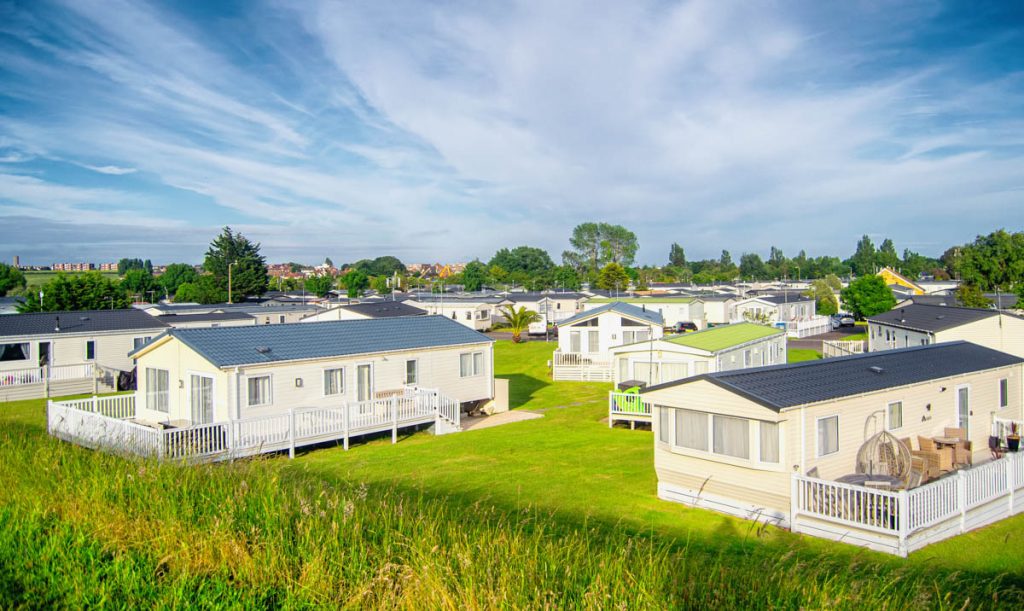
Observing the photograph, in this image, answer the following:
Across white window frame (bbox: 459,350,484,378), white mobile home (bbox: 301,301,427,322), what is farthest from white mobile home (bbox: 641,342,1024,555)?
white mobile home (bbox: 301,301,427,322)

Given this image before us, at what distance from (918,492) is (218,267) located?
287 ft

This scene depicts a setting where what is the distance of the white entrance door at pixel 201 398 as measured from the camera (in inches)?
727

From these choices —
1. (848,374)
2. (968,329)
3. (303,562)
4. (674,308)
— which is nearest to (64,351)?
(303,562)

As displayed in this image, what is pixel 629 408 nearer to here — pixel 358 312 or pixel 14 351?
pixel 358 312

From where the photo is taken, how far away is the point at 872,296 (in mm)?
52781

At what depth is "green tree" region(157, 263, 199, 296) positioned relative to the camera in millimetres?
Answer: 116988

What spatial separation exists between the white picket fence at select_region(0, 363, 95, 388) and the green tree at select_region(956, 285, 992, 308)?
51.9 m

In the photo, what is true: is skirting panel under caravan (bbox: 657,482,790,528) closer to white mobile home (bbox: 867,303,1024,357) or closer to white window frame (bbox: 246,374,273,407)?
white window frame (bbox: 246,374,273,407)

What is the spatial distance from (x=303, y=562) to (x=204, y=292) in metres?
81.5

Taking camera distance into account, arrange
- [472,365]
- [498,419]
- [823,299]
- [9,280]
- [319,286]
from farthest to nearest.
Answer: [319,286], [9,280], [823,299], [472,365], [498,419]

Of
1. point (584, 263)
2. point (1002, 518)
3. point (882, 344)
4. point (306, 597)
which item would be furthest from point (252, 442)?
point (584, 263)

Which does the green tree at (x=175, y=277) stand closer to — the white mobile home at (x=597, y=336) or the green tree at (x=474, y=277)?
the green tree at (x=474, y=277)

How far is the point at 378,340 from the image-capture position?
73.2ft

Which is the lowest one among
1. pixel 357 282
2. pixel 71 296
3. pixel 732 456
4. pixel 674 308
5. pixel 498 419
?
pixel 498 419
